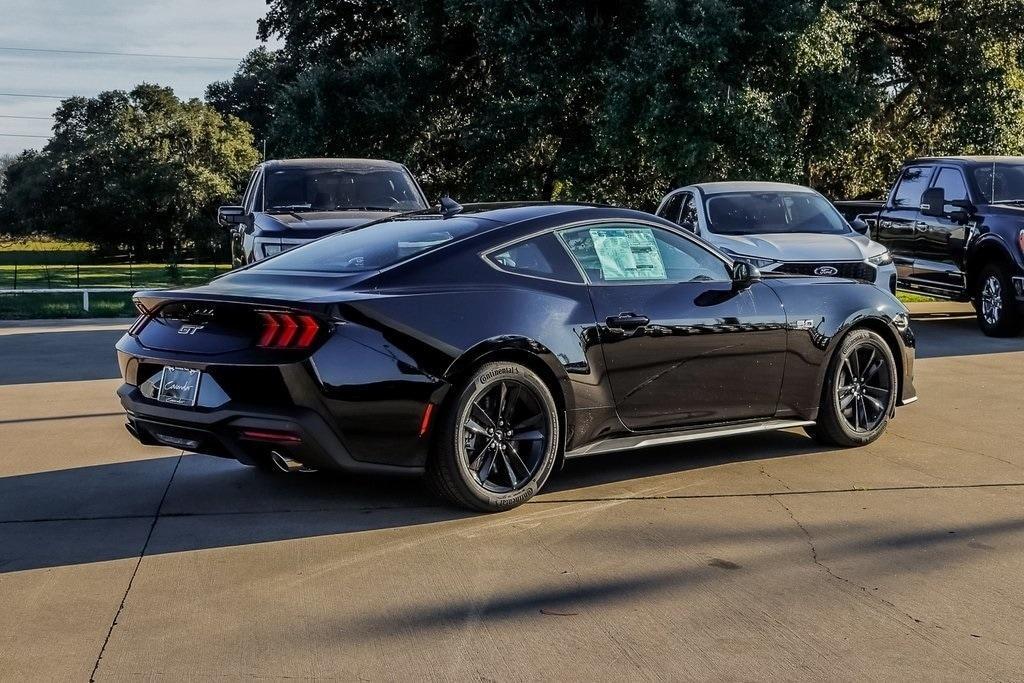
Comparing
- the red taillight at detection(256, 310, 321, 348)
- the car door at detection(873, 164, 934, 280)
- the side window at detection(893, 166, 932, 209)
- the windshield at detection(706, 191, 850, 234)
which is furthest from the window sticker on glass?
the side window at detection(893, 166, 932, 209)

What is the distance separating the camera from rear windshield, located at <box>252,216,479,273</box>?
20.7ft

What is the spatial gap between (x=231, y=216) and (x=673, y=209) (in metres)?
5.03

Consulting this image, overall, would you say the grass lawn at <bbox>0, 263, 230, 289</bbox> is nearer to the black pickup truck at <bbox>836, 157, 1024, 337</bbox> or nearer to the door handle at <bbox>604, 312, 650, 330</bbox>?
the black pickup truck at <bbox>836, 157, 1024, 337</bbox>

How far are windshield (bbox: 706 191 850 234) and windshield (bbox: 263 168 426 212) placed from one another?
3.24m

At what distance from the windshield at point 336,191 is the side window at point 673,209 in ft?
9.69

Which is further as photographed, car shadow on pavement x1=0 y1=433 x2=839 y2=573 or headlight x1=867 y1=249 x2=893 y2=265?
headlight x1=867 y1=249 x2=893 y2=265

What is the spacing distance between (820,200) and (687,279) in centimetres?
764

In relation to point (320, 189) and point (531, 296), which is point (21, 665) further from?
point (320, 189)

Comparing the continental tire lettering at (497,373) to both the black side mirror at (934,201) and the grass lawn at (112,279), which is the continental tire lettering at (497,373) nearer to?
the black side mirror at (934,201)

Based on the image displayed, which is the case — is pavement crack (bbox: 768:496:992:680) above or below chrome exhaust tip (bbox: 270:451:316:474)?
below

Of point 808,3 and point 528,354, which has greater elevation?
point 808,3

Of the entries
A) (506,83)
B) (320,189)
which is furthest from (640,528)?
(506,83)

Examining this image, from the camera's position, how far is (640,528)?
5855mm

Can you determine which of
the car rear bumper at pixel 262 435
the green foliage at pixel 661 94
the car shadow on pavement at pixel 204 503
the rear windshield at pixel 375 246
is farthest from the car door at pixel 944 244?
the car rear bumper at pixel 262 435
